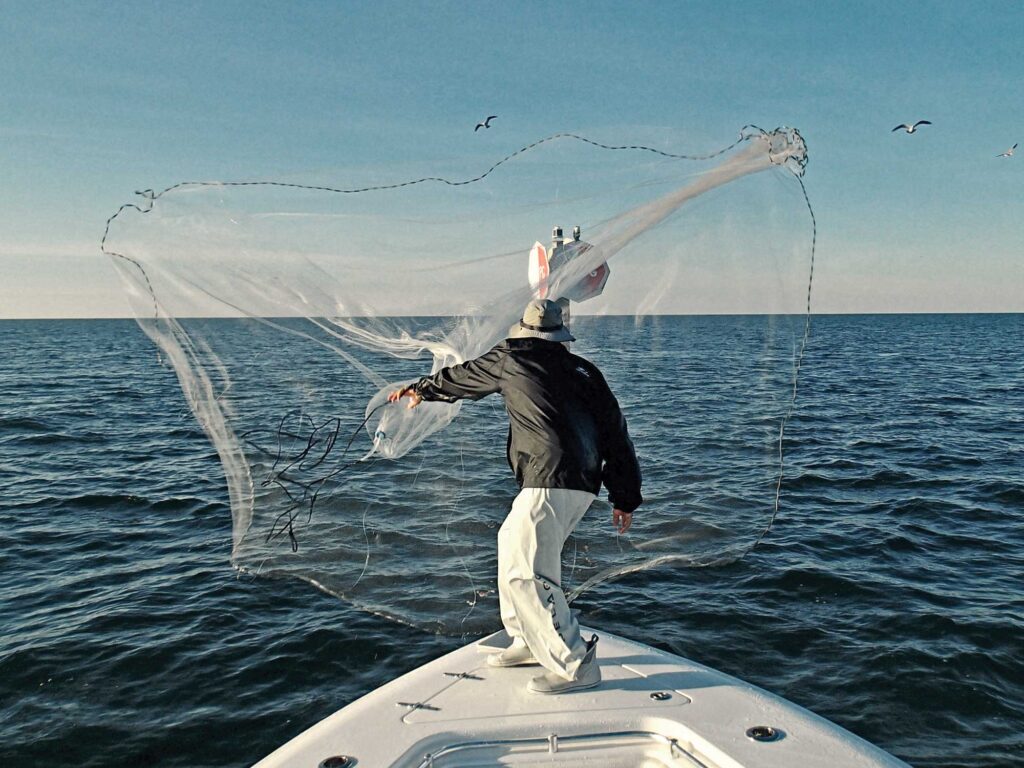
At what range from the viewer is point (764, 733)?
421 centimetres

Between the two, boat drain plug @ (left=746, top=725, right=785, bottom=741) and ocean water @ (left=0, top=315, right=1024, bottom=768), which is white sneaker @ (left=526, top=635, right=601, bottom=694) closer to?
boat drain plug @ (left=746, top=725, right=785, bottom=741)

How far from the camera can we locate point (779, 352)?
6.34 meters

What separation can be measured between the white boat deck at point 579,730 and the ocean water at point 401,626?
196 cm

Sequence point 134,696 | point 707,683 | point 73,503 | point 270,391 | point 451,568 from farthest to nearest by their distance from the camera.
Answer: point 73,503 < point 451,568 < point 134,696 < point 270,391 < point 707,683

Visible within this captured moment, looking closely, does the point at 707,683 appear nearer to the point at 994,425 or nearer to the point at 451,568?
the point at 451,568

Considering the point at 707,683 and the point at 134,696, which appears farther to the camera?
the point at 134,696

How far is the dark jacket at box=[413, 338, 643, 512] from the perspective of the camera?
453 centimetres

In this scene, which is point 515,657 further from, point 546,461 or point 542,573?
point 546,461

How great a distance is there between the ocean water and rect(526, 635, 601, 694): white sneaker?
2.44 metres

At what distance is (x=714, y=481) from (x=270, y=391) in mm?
3848

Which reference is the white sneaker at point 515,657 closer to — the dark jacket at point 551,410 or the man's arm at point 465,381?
the dark jacket at point 551,410

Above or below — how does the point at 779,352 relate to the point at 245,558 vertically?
above

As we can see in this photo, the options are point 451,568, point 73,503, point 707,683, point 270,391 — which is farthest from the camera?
point 73,503

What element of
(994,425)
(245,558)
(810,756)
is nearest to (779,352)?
(810,756)
